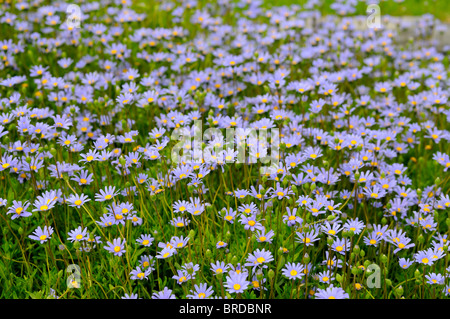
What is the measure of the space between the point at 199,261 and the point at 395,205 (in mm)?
1370

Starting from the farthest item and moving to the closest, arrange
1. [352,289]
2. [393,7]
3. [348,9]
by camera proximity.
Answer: [393,7]
[348,9]
[352,289]

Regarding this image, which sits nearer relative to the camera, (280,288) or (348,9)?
(280,288)

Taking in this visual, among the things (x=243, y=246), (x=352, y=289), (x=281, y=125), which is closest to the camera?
(x=352, y=289)

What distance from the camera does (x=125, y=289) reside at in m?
2.60

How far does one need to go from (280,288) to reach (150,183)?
114 centimetres

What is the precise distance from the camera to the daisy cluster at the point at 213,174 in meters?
2.77

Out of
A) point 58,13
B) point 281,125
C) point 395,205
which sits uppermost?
point 58,13

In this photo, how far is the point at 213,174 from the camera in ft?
11.5

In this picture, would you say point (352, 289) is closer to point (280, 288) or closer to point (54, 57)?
point (280, 288)

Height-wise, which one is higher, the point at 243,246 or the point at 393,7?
the point at 393,7

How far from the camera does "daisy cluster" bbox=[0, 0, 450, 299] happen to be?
2771 millimetres

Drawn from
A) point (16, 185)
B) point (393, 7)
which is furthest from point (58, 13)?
point (393, 7)
